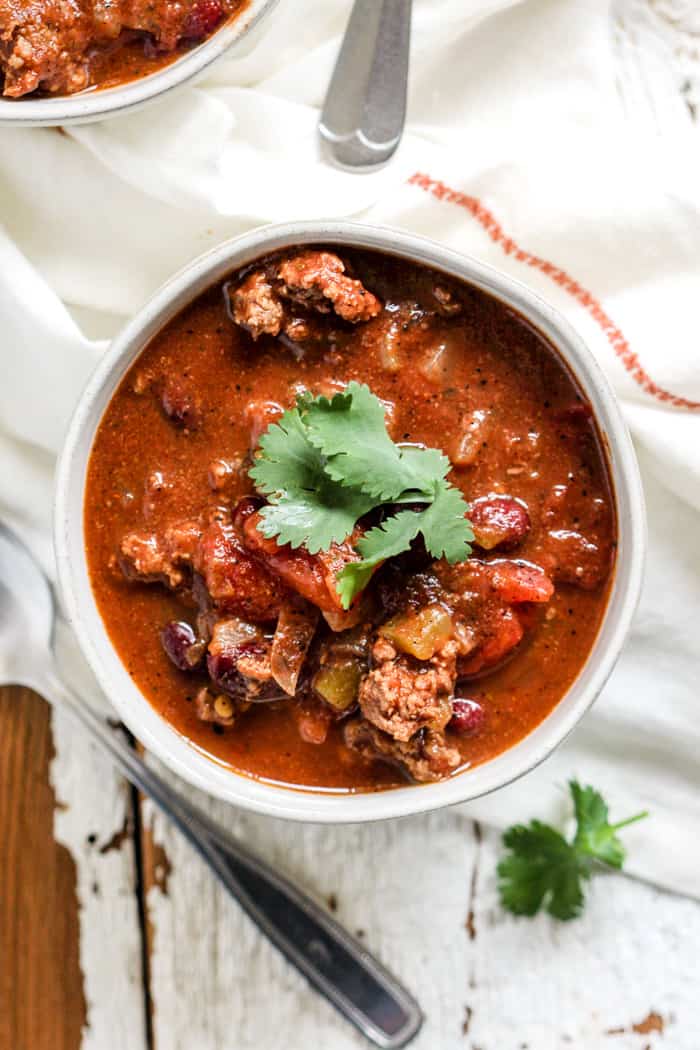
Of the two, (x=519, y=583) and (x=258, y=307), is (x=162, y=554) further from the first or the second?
(x=519, y=583)

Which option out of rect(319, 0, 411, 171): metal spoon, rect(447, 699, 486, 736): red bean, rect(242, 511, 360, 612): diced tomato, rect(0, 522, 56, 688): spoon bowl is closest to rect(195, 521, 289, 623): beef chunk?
rect(242, 511, 360, 612): diced tomato

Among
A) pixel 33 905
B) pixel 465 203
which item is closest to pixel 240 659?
pixel 465 203

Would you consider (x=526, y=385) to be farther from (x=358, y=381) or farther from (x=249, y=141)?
(x=249, y=141)

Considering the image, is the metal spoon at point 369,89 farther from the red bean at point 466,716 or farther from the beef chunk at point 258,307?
the red bean at point 466,716

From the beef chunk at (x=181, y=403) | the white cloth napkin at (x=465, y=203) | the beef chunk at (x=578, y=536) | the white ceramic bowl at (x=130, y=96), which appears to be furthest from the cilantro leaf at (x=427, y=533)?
the white ceramic bowl at (x=130, y=96)

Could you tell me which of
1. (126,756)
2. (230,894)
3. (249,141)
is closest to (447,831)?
(230,894)
